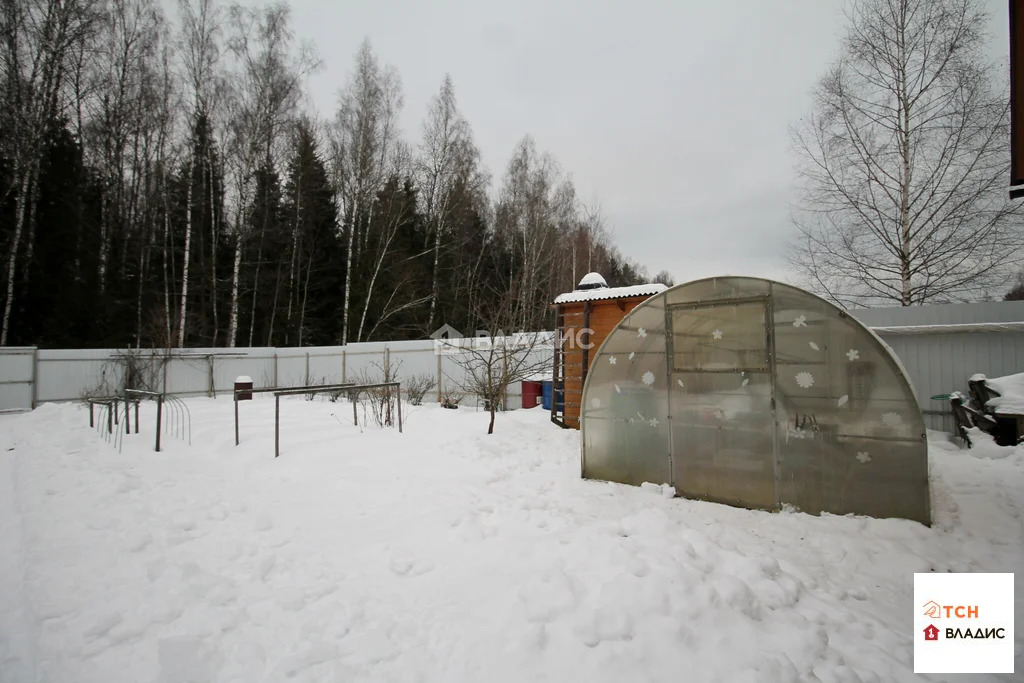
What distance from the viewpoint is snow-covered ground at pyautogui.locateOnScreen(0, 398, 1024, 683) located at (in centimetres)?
228

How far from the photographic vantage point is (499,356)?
27.6 feet

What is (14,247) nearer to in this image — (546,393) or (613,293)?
(546,393)

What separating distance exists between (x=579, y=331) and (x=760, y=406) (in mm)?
4991

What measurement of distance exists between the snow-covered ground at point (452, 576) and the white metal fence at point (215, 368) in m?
7.23

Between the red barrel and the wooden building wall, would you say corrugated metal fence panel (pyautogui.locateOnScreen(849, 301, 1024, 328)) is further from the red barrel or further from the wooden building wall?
the red barrel

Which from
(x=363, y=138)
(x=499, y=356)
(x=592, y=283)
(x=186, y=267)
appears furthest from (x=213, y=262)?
(x=592, y=283)

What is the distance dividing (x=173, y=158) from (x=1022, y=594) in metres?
23.3

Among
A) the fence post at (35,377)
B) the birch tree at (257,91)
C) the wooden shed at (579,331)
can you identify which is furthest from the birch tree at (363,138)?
the wooden shed at (579,331)

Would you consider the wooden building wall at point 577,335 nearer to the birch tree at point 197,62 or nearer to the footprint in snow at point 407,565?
the footprint in snow at point 407,565

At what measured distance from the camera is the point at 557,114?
50.3 ft

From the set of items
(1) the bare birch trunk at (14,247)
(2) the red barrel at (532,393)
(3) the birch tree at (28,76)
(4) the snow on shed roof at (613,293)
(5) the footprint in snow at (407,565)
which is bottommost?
(5) the footprint in snow at (407,565)

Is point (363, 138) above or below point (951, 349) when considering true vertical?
above

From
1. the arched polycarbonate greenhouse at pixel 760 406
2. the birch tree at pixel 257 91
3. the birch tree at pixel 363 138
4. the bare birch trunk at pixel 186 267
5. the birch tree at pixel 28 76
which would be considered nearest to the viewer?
the arched polycarbonate greenhouse at pixel 760 406

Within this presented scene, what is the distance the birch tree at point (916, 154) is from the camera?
9.74 m
